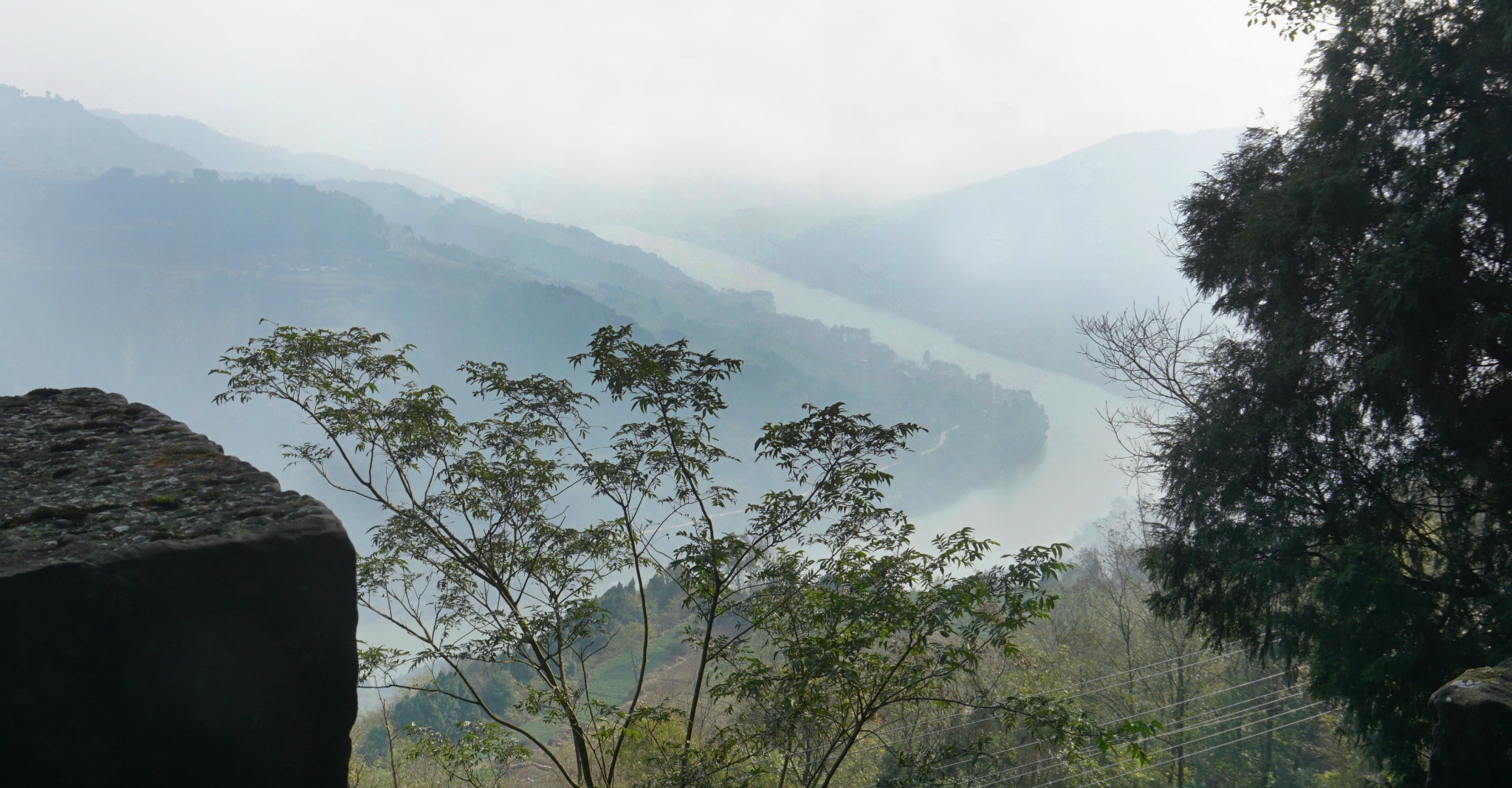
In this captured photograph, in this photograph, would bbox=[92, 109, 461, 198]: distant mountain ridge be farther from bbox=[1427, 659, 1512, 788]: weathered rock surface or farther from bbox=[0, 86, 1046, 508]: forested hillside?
bbox=[1427, 659, 1512, 788]: weathered rock surface

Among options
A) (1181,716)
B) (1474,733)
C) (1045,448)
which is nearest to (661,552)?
(1474,733)

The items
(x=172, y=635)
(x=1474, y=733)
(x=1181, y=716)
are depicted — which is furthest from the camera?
(x=1181, y=716)

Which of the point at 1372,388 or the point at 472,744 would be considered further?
the point at 1372,388

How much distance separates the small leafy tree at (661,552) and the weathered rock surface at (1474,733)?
58.5 inches

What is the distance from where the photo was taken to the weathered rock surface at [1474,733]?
2336 mm

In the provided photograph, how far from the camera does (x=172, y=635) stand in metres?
1.86

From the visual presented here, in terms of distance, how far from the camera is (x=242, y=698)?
193 cm

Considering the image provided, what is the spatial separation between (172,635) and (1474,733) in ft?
12.6

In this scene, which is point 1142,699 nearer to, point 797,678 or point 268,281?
point 797,678

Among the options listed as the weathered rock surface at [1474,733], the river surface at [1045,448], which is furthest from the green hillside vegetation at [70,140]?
the weathered rock surface at [1474,733]

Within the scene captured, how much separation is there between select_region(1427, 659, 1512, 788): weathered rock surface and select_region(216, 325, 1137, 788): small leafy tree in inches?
58.5

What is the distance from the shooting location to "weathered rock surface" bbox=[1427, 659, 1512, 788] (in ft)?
7.66

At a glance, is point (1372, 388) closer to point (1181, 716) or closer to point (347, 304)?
point (1181, 716)

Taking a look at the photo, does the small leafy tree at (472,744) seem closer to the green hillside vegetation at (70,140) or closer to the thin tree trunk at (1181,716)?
the thin tree trunk at (1181,716)
